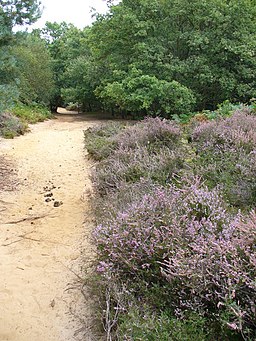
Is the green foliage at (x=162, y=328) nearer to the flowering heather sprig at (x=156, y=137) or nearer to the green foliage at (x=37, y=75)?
the flowering heather sprig at (x=156, y=137)

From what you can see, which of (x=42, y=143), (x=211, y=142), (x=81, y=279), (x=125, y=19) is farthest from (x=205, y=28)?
(x=81, y=279)

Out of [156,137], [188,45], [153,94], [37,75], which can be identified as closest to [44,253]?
[156,137]

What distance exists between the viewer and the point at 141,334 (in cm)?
198

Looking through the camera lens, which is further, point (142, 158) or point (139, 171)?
point (142, 158)

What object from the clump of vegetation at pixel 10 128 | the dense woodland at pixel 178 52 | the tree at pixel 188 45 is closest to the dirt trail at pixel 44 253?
the clump of vegetation at pixel 10 128

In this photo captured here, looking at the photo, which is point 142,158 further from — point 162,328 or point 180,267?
point 162,328

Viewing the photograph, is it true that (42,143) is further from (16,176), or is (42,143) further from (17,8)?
(17,8)

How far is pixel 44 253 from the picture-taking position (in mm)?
3680

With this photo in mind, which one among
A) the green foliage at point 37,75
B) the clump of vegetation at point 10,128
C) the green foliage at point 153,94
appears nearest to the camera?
the clump of vegetation at point 10,128

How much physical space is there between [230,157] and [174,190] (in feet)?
4.96

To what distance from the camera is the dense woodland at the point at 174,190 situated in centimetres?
204

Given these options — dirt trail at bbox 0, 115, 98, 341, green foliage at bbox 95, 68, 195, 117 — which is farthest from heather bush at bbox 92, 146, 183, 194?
green foliage at bbox 95, 68, 195, 117

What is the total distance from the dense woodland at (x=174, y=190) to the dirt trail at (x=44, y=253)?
0.33 m

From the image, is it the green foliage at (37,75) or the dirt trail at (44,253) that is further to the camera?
the green foliage at (37,75)
